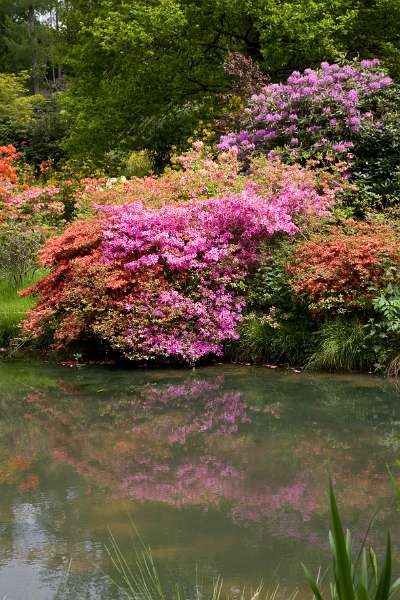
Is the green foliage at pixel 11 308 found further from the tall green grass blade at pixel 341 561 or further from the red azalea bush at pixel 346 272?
the tall green grass blade at pixel 341 561

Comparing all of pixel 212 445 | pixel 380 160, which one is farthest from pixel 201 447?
pixel 380 160

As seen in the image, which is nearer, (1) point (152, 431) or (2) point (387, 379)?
(1) point (152, 431)

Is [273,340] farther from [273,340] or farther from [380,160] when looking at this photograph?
[380,160]

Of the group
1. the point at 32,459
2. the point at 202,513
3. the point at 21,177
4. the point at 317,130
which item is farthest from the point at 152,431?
the point at 21,177

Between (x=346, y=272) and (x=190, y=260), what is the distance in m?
1.86

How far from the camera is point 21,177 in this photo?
2178cm

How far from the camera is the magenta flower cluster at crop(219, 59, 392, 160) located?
12.7 metres

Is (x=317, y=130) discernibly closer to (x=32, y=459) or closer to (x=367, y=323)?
(x=367, y=323)

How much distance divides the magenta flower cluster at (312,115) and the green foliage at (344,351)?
14.8 ft

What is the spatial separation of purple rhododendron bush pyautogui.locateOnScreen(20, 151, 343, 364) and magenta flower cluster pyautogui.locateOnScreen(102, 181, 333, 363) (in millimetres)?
13

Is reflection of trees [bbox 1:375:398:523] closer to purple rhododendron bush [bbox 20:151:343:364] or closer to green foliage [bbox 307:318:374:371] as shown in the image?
green foliage [bbox 307:318:374:371]


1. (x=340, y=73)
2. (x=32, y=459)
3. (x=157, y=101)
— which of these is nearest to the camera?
(x=32, y=459)

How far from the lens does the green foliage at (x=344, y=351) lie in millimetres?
8383

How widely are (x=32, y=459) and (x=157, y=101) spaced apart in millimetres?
15132
